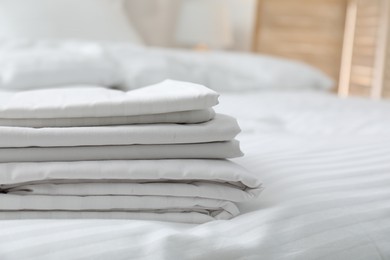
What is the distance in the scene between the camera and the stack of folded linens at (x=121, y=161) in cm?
68

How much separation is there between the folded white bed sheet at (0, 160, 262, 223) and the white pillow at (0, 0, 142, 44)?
161 cm

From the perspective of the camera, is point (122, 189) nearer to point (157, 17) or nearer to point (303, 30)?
point (157, 17)

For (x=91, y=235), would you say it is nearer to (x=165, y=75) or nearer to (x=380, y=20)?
(x=165, y=75)

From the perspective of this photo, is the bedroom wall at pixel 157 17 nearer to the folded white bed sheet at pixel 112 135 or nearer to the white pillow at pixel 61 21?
the white pillow at pixel 61 21

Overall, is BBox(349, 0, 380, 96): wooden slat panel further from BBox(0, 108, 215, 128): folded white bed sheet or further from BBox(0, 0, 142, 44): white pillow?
BBox(0, 108, 215, 128): folded white bed sheet

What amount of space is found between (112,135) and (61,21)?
1.79 metres

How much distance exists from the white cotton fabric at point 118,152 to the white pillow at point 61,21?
5.22 ft

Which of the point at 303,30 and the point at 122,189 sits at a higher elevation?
the point at 303,30

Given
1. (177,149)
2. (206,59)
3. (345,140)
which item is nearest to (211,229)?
(177,149)

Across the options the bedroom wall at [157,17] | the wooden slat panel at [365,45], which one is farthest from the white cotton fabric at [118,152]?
the wooden slat panel at [365,45]

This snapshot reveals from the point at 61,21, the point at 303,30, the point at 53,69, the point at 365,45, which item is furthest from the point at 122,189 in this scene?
the point at 365,45

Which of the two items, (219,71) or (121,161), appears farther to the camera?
(219,71)

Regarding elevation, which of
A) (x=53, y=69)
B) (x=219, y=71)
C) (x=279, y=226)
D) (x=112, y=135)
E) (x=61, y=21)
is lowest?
(x=279, y=226)

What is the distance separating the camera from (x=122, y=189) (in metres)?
0.69
